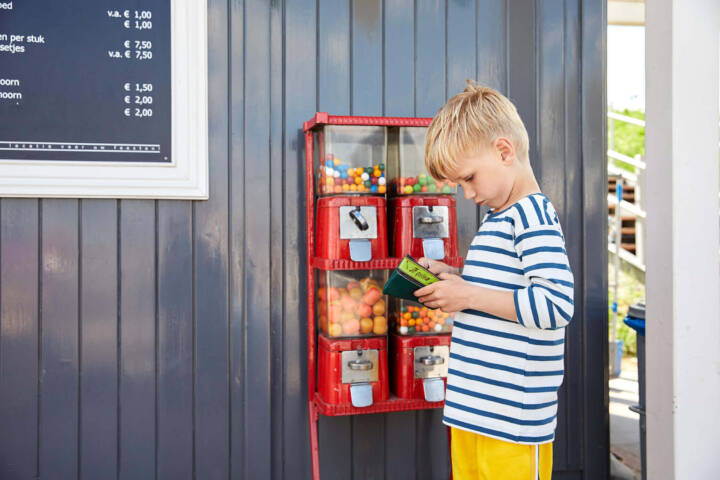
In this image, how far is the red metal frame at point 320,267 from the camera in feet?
7.24

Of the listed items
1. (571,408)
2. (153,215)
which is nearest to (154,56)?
(153,215)

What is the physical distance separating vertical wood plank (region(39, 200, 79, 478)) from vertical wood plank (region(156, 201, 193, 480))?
0.32m

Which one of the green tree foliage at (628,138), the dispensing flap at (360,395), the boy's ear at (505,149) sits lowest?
the dispensing flap at (360,395)

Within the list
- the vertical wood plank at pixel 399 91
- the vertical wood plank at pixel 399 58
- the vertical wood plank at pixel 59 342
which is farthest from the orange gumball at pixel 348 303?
the vertical wood plank at pixel 59 342

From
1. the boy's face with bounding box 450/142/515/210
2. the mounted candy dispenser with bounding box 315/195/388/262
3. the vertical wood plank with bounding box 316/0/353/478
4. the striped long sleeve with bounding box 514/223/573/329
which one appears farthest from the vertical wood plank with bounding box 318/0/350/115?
the striped long sleeve with bounding box 514/223/573/329

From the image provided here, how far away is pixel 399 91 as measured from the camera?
2699 mm

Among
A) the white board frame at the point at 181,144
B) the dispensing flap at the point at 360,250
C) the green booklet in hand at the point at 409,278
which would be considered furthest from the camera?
the white board frame at the point at 181,144

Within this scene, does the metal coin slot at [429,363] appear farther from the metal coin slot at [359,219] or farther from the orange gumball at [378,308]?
the metal coin slot at [359,219]

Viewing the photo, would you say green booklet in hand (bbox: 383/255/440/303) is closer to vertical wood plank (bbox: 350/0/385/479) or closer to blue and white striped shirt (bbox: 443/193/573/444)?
blue and white striped shirt (bbox: 443/193/573/444)

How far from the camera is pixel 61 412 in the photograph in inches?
94.3

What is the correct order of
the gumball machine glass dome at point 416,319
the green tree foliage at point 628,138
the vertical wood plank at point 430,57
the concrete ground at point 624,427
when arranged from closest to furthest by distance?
the gumball machine glass dome at point 416,319 < the vertical wood plank at point 430,57 < the concrete ground at point 624,427 < the green tree foliage at point 628,138

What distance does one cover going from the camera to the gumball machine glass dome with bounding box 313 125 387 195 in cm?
227

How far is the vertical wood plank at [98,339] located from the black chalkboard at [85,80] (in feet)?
0.87

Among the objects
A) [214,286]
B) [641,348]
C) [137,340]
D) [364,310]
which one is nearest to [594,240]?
[641,348]
